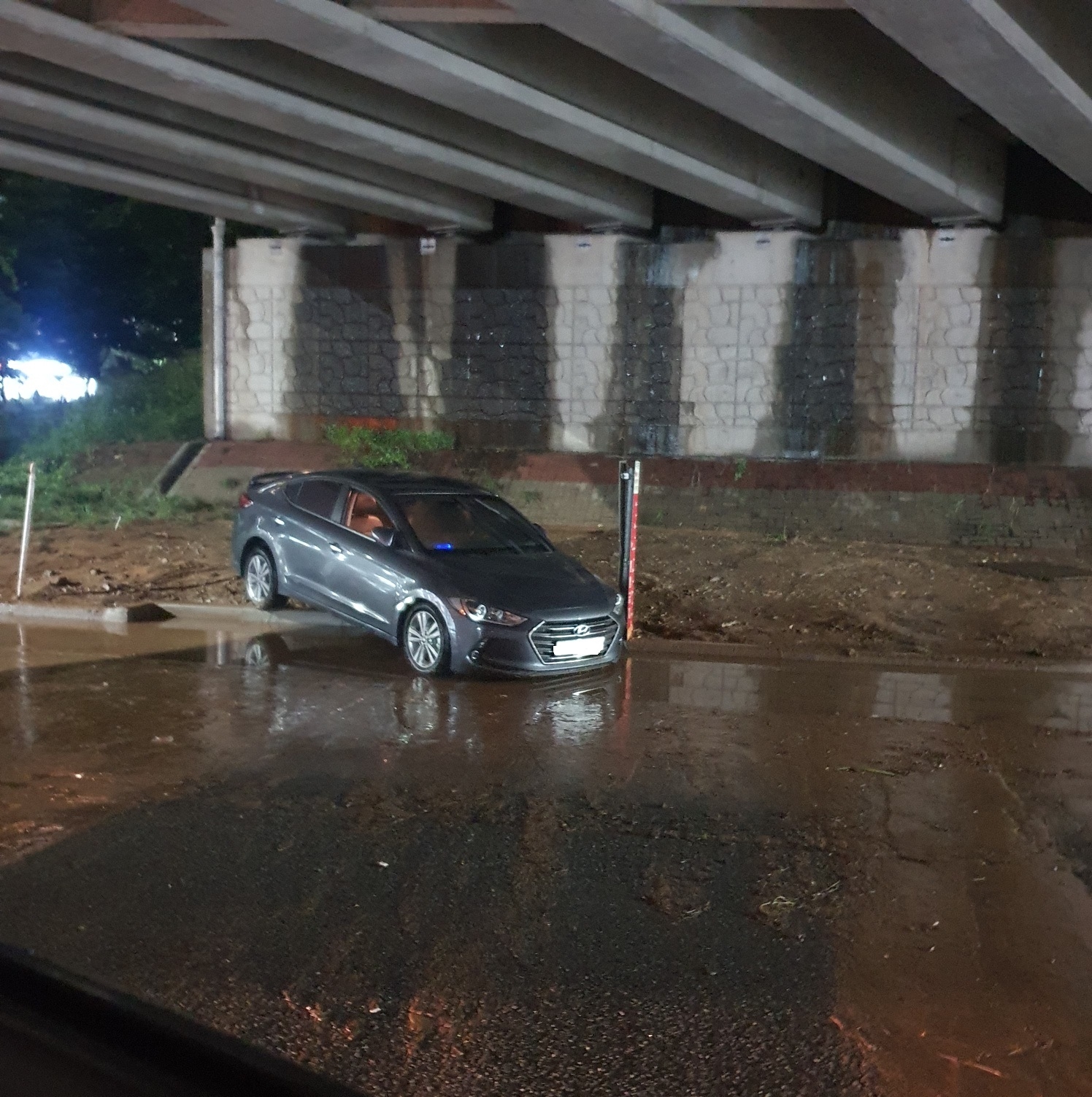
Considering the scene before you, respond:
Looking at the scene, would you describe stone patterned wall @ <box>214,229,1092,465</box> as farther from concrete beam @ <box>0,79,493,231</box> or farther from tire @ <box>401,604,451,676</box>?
tire @ <box>401,604,451,676</box>

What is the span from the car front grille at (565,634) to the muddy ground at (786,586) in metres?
1.87

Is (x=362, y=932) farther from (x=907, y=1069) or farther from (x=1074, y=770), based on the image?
(x=1074, y=770)

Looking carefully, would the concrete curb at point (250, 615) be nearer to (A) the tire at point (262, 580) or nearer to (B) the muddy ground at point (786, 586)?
(A) the tire at point (262, 580)

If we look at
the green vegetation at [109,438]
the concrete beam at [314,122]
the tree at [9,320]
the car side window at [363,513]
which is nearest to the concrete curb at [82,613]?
the car side window at [363,513]

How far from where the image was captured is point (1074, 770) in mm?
6965

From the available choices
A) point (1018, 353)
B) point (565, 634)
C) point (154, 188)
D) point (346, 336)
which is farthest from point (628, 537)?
point (346, 336)

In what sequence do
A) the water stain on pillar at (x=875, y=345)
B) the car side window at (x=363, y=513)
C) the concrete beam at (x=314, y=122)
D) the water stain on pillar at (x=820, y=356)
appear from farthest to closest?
1. the water stain on pillar at (x=820, y=356)
2. the water stain on pillar at (x=875, y=345)
3. the concrete beam at (x=314, y=122)
4. the car side window at (x=363, y=513)

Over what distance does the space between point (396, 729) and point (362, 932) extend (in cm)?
311

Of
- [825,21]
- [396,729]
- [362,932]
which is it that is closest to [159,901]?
[362,932]

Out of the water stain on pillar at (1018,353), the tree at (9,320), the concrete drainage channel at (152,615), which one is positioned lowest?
the concrete drainage channel at (152,615)

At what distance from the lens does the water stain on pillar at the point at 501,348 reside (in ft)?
65.4

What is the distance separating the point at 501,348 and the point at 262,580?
31.8 ft

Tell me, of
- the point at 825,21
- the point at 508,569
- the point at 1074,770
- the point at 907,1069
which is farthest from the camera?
the point at 825,21

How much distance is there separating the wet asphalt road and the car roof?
7.41ft
